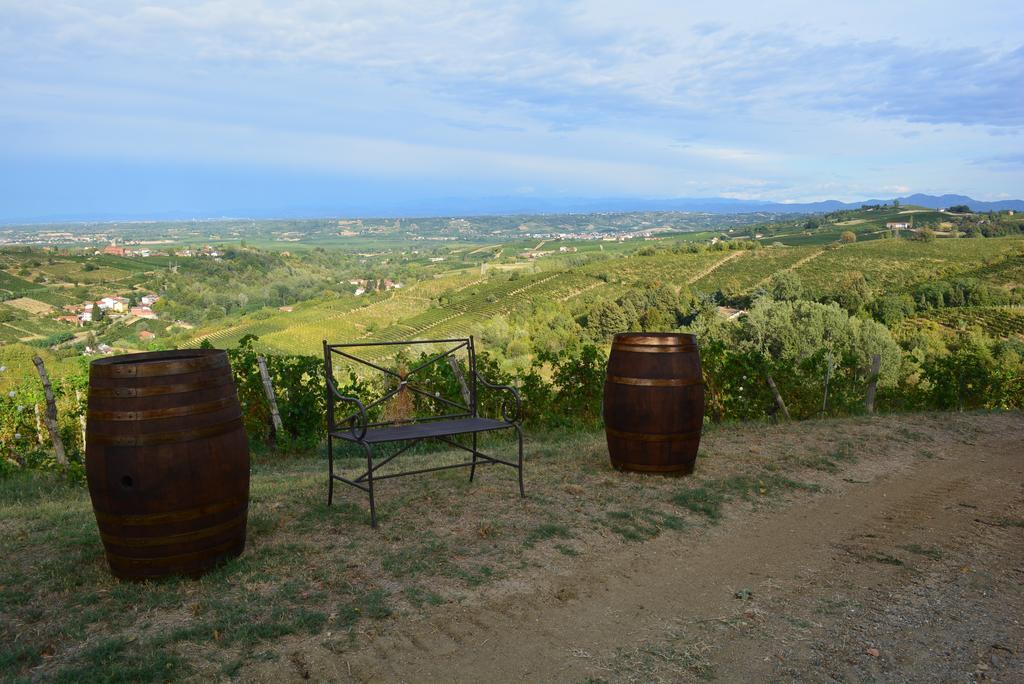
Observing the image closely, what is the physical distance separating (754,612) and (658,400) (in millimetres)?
2421

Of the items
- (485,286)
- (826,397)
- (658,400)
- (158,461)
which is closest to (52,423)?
(158,461)

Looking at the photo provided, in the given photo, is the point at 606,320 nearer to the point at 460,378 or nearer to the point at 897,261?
the point at 897,261

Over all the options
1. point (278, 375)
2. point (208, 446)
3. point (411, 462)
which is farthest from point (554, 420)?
point (208, 446)

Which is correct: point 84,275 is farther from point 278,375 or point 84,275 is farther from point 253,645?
point 253,645

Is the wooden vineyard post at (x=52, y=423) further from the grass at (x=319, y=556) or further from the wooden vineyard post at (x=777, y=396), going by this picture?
the wooden vineyard post at (x=777, y=396)

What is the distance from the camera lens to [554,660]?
120 inches

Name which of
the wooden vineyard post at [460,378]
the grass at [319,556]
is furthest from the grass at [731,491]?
the wooden vineyard post at [460,378]

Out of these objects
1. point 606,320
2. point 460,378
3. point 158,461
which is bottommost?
point 606,320

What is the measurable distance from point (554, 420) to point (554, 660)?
5736 millimetres

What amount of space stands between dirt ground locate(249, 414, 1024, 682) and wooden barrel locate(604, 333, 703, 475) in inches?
32.1

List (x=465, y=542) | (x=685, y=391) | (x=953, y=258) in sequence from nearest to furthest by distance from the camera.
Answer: (x=465, y=542)
(x=685, y=391)
(x=953, y=258)

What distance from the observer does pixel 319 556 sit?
4.03 meters

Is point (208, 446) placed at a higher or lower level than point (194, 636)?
higher

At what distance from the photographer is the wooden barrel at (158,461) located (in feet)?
11.4
